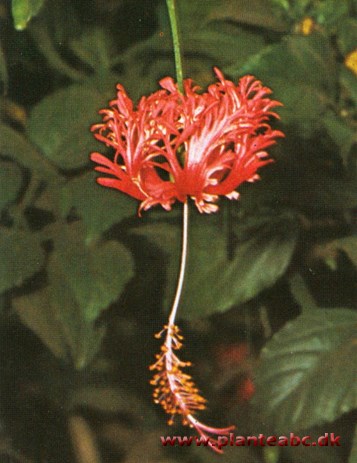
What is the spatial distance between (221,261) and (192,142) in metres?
0.14

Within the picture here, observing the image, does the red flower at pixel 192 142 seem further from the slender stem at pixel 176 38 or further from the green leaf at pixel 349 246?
the green leaf at pixel 349 246

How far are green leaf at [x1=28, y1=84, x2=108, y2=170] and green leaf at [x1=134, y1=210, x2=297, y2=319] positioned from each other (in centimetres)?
13

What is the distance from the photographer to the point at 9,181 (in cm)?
87

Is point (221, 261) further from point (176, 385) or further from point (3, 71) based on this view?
point (3, 71)

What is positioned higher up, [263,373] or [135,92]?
[135,92]

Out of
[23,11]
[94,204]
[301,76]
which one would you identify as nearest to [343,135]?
[301,76]

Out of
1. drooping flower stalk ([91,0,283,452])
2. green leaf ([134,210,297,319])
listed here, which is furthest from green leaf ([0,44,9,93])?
green leaf ([134,210,297,319])

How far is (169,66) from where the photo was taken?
84 cm

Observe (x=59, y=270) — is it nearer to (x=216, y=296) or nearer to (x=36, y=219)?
(x=36, y=219)

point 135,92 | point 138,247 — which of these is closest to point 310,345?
point 138,247

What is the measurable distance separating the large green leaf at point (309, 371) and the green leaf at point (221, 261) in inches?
2.5

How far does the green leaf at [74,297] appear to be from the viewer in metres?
0.86

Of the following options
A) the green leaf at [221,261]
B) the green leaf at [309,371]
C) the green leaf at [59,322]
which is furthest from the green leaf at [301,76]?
the green leaf at [59,322]

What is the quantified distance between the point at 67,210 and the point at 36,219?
0.04 meters
